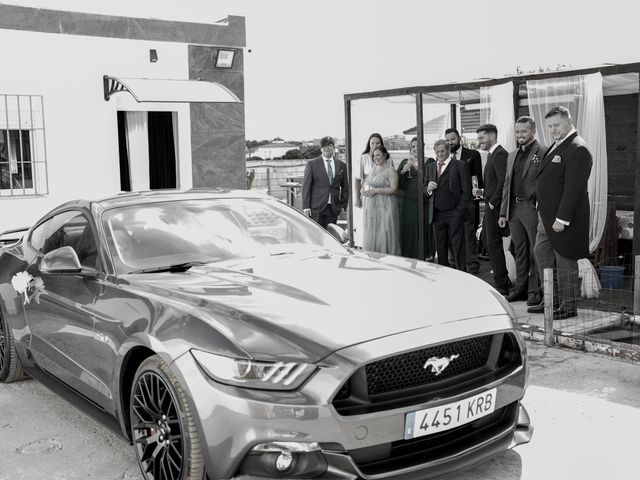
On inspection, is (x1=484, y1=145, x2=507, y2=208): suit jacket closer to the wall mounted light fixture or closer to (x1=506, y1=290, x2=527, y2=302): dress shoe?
(x1=506, y1=290, x2=527, y2=302): dress shoe

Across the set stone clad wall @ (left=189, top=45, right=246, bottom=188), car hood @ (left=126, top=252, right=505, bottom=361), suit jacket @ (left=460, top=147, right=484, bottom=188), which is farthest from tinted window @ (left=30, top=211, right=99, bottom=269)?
stone clad wall @ (left=189, top=45, right=246, bottom=188)

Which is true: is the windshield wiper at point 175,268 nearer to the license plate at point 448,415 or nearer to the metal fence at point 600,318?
the license plate at point 448,415

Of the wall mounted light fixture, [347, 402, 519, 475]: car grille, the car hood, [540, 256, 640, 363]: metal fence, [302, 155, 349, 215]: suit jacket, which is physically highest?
the wall mounted light fixture

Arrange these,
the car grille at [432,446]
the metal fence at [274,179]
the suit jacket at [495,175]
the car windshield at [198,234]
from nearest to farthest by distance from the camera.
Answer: the car grille at [432,446] < the car windshield at [198,234] < the suit jacket at [495,175] < the metal fence at [274,179]

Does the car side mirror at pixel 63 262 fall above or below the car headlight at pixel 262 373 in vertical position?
above

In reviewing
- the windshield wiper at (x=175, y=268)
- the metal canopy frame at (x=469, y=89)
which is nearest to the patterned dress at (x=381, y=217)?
the metal canopy frame at (x=469, y=89)

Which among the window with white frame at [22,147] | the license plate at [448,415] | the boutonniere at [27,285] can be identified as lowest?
the license plate at [448,415]

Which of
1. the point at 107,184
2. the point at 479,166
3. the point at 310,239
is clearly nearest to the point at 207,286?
the point at 310,239

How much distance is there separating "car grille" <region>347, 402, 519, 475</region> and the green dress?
6.64 m

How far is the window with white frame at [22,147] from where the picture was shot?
1138cm

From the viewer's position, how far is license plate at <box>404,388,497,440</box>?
2898 mm

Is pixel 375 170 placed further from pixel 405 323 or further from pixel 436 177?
pixel 405 323

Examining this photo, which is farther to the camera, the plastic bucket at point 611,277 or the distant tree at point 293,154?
the distant tree at point 293,154

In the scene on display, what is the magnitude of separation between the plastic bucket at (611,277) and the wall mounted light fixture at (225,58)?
28.4 feet
